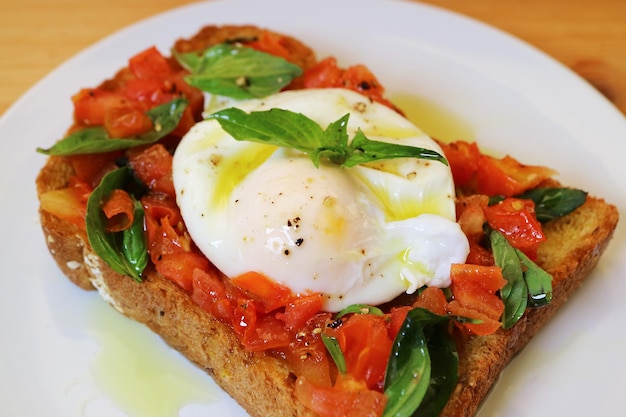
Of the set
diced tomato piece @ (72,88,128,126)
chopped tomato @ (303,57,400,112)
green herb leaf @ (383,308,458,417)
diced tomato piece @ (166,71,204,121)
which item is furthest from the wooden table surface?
green herb leaf @ (383,308,458,417)

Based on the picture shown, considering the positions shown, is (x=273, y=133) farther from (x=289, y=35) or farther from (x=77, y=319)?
(x=289, y=35)

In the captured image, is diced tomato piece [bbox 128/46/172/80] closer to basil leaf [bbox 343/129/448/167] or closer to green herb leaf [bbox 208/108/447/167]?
green herb leaf [bbox 208/108/447/167]

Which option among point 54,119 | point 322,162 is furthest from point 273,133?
point 54,119

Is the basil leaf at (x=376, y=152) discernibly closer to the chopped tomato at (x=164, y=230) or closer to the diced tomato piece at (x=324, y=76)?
the chopped tomato at (x=164, y=230)

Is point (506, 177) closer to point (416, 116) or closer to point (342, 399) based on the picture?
point (416, 116)

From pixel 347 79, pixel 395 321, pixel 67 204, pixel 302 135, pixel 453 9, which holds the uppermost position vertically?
pixel 302 135

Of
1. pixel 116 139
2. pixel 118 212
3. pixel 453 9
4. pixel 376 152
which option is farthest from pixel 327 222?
pixel 453 9
